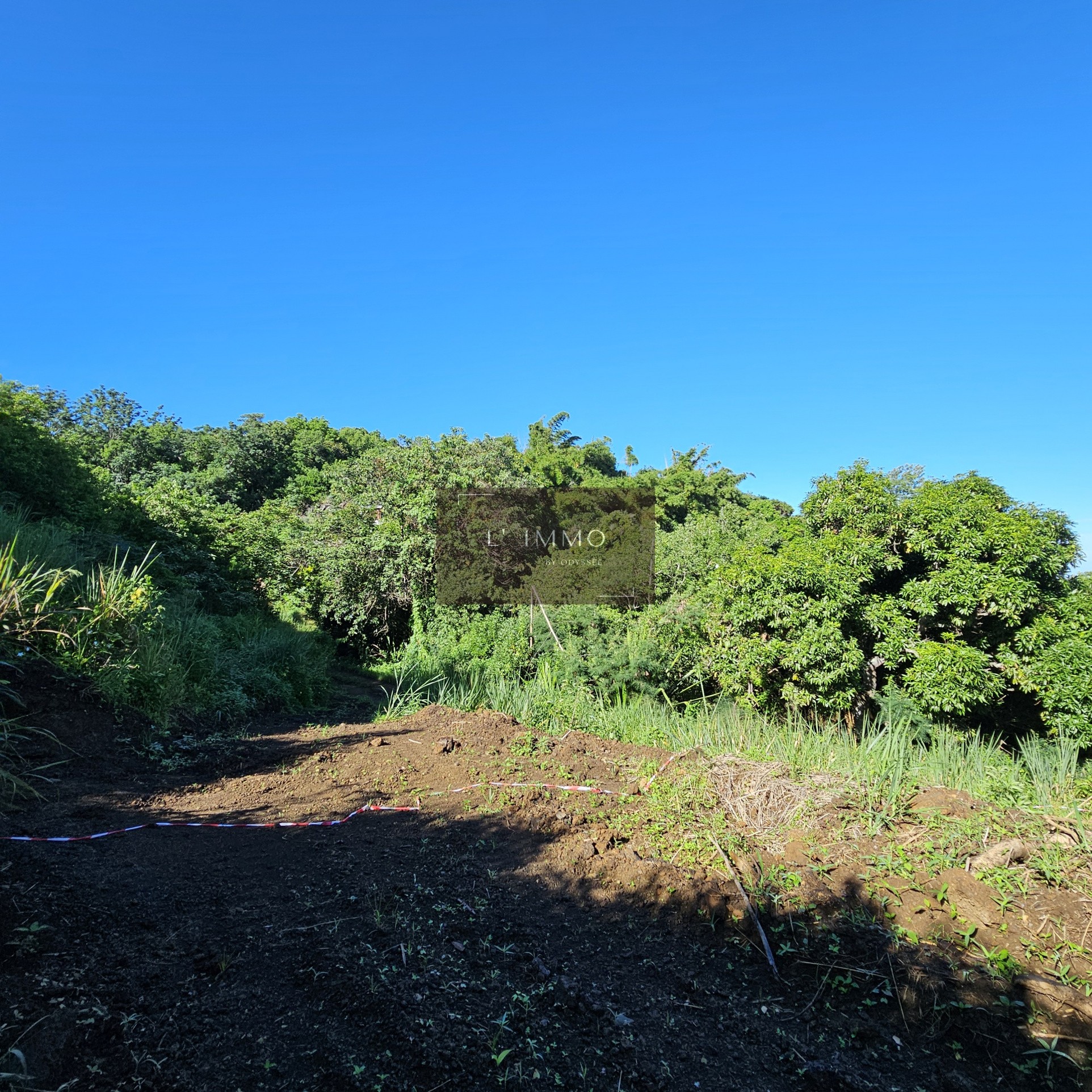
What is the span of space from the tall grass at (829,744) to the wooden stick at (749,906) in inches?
37.3

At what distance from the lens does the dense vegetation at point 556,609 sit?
6242 millimetres

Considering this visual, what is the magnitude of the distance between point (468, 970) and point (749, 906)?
1.31 m

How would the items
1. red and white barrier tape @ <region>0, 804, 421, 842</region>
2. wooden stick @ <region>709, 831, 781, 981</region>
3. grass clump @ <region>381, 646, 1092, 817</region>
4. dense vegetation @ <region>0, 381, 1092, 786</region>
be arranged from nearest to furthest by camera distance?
1. wooden stick @ <region>709, 831, 781, 981</region>
2. red and white barrier tape @ <region>0, 804, 421, 842</region>
3. grass clump @ <region>381, 646, 1092, 817</region>
4. dense vegetation @ <region>0, 381, 1092, 786</region>

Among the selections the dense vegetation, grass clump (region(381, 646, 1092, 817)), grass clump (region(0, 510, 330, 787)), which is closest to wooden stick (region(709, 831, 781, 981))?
grass clump (region(381, 646, 1092, 817))

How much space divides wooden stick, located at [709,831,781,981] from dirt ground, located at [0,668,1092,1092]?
30mm

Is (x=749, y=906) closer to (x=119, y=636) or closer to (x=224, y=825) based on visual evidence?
(x=224, y=825)

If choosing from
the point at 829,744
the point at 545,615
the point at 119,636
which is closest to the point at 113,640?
the point at 119,636

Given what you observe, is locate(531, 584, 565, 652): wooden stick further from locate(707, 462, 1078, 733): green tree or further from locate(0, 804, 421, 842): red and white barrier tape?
locate(0, 804, 421, 842): red and white barrier tape

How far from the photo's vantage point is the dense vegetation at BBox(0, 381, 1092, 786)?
20.5ft

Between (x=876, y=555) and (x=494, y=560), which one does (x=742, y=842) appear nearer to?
(x=876, y=555)

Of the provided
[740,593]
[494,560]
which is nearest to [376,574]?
[494,560]

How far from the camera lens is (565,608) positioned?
35.4 ft

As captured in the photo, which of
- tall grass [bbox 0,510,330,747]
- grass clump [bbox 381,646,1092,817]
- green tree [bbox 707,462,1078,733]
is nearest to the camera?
grass clump [bbox 381,646,1092,817]

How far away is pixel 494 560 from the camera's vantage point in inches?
487
